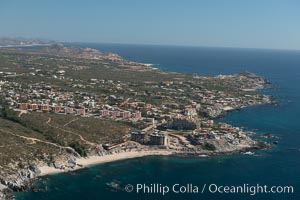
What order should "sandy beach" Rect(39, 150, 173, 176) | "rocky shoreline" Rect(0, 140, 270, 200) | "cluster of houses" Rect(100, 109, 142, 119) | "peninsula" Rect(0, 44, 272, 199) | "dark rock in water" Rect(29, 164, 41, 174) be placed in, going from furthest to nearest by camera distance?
"cluster of houses" Rect(100, 109, 142, 119) → "peninsula" Rect(0, 44, 272, 199) → "sandy beach" Rect(39, 150, 173, 176) → "dark rock in water" Rect(29, 164, 41, 174) → "rocky shoreline" Rect(0, 140, 270, 200)

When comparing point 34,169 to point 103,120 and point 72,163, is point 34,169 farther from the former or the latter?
point 103,120

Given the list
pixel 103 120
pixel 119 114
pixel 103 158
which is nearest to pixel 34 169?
pixel 103 158

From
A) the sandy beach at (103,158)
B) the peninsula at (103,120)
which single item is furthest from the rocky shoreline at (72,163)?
the peninsula at (103,120)

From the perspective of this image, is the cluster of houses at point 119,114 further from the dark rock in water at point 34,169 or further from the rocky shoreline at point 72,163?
the dark rock in water at point 34,169

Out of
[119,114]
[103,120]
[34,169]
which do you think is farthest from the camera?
[119,114]

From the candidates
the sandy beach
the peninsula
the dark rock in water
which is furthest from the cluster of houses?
the dark rock in water

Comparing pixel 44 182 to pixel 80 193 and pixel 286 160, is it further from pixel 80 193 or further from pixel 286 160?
pixel 286 160

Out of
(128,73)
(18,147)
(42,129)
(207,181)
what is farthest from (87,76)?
(207,181)

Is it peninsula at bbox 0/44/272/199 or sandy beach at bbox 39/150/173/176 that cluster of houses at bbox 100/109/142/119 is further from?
sandy beach at bbox 39/150/173/176

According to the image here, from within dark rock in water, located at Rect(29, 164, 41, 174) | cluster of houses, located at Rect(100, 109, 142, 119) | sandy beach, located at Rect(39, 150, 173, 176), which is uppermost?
cluster of houses, located at Rect(100, 109, 142, 119)
